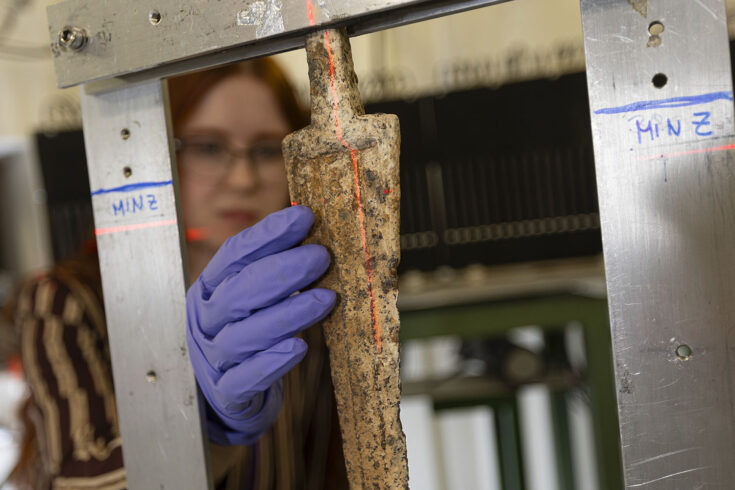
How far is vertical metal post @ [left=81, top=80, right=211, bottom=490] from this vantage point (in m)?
0.66

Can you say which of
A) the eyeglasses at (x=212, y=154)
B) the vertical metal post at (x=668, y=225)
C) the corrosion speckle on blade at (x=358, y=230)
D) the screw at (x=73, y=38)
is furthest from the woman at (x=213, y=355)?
the vertical metal post at (x=668, y=225)

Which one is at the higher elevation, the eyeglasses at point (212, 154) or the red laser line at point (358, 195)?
the eyeglasses at point (212, 154)

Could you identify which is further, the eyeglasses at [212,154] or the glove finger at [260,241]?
the eyeglasses at [212,154]

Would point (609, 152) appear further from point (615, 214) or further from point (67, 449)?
point (67, 449)

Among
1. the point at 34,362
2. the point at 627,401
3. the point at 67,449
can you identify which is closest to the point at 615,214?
the point at 627,401

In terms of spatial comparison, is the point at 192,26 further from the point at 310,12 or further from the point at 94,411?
the point at 94,411

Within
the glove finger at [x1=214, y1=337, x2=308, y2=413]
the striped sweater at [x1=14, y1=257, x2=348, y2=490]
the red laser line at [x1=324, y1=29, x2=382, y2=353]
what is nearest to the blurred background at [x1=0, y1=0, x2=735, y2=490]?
the striped sweater at [x1=14, y1=257, x2=348, y2=490]

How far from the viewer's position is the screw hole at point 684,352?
50cm

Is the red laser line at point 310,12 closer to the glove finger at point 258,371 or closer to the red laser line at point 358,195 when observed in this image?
the red laser line at point 358,195

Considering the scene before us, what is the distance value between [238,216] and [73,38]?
0.79m

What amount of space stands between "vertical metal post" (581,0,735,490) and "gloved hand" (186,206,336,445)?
278mm

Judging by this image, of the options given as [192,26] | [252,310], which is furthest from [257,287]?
[192,26]

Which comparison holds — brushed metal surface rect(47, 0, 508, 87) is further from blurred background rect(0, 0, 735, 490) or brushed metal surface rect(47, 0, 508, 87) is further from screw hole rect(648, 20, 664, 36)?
blurred background rect(0, 0, 735, 490)

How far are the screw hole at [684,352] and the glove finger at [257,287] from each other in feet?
1.04
